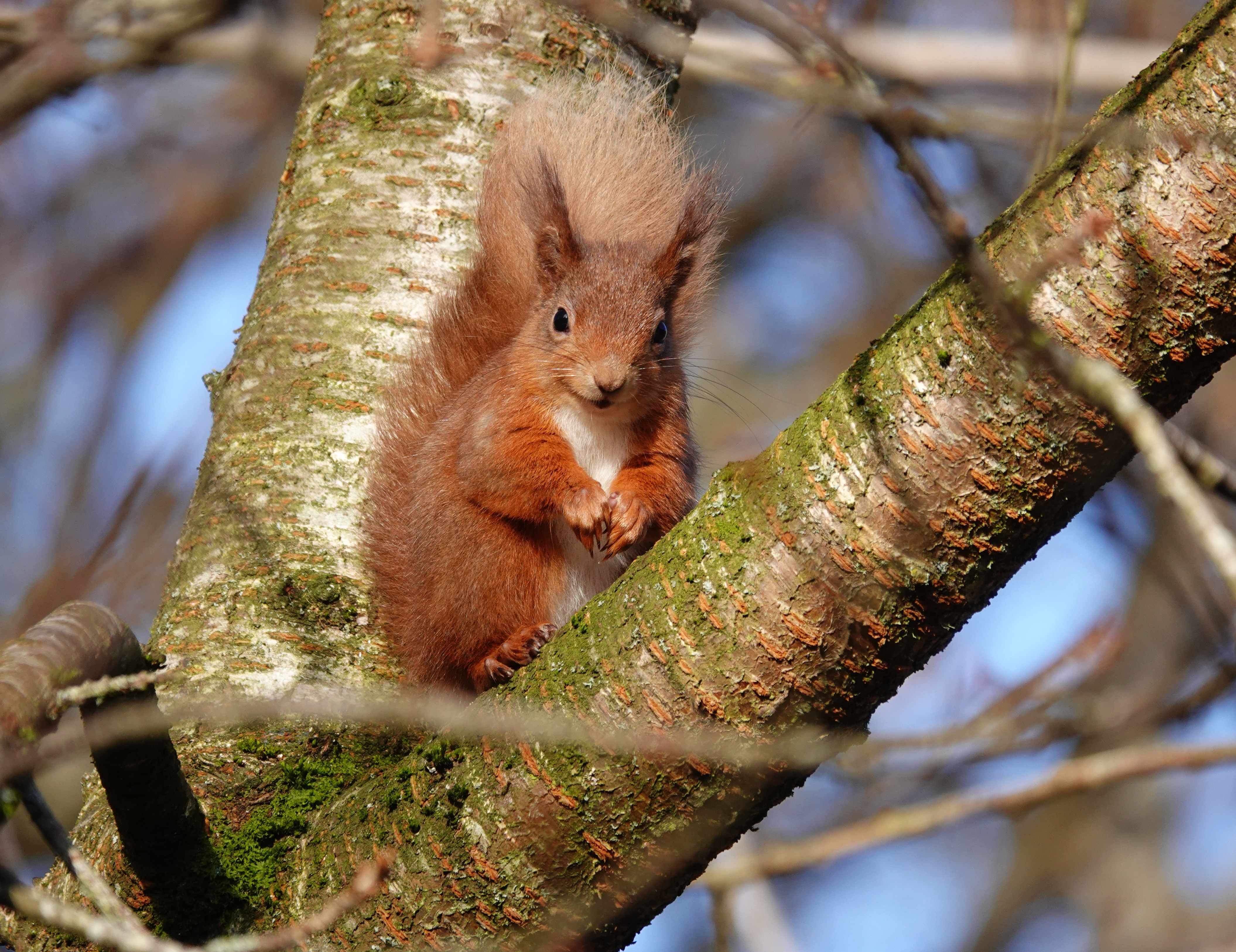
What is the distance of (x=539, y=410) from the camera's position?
8.66ft

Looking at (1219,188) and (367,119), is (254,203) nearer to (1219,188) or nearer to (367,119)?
(367,119)

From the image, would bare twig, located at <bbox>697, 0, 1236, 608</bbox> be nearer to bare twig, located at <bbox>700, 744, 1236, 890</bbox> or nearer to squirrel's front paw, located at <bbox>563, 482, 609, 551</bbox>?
bare twig, located at <bbox>700, 744, 1236, 890</bbox>

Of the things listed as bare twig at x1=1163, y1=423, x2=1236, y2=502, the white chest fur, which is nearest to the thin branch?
bare twig at x1=1163, y1=423, x2=1236, y2=502

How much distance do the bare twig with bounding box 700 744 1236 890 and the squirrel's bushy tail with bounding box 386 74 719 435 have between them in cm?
165

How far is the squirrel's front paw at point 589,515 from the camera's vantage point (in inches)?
96.1

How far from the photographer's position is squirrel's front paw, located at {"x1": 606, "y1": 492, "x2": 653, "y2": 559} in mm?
2400

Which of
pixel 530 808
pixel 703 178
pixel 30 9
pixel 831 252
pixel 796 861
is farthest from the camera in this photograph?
pixel 831 252

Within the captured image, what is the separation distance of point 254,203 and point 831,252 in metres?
3.63

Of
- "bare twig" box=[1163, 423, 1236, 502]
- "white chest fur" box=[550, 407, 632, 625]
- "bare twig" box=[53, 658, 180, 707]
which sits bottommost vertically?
"white chest fur" box=[550, 407, 632, 625]

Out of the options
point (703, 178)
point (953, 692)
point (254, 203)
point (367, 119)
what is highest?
point (703, 178)

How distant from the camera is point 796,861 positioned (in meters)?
1.06

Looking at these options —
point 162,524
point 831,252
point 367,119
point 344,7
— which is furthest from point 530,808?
point 831,252

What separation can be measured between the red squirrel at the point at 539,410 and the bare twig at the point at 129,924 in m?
1.18

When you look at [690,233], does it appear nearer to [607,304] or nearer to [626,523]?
[607,304]
